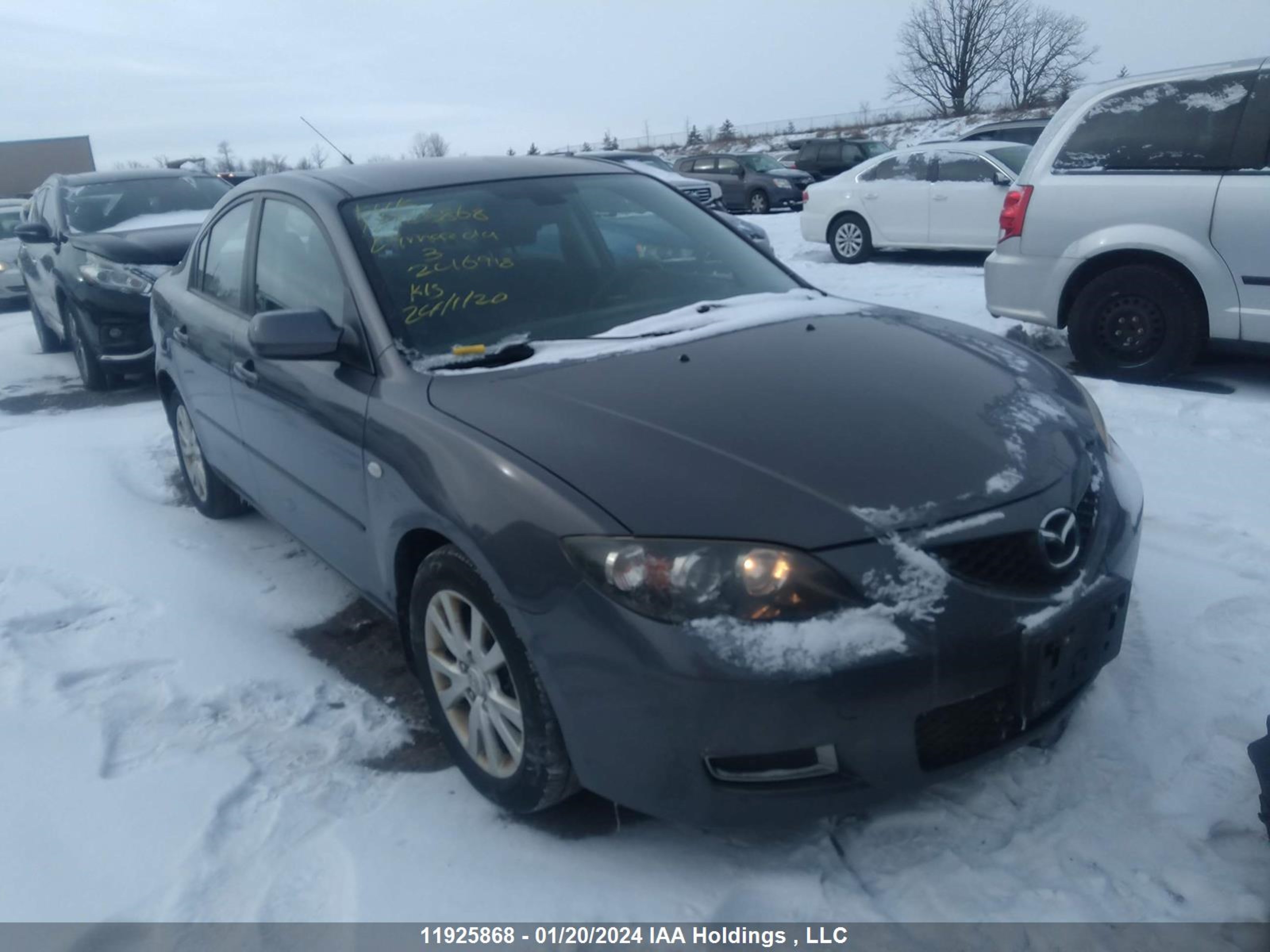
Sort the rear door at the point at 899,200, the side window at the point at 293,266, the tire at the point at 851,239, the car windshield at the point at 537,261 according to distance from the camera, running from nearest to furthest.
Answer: the car windshield at the point at 537,261, the side window at the point at 293,266, the rear door at the point at 899,200, the tire at the point at 851,239

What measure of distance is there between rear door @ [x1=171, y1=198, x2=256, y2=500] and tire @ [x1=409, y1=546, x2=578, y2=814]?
62.3 inches

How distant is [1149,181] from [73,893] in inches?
241

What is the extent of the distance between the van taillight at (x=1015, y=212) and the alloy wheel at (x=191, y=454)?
482 cm

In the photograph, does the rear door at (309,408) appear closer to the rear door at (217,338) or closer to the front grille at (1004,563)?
the rear door at (217,338)

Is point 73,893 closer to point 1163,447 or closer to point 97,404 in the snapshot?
point 1163,447

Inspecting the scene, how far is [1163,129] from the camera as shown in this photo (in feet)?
19.7

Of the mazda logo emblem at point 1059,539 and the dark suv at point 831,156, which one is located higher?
the dark suv at point 831,156

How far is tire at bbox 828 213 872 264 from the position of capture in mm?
12672

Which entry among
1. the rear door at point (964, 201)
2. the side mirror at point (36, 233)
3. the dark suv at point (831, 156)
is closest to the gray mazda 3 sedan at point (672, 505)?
the side mirror at point (36, 233)

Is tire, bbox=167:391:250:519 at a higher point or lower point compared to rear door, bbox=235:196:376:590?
lower

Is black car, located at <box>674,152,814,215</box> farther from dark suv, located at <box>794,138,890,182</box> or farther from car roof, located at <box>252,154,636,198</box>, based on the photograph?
car roof, located at <box>252,154,636,198</box>

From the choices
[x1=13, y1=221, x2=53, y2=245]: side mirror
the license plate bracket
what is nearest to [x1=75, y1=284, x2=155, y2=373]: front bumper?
[x1=13, y1=221, x2=53, y2=245]: side mirror

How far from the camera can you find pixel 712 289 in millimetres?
3592

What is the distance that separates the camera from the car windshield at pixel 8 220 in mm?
16469
